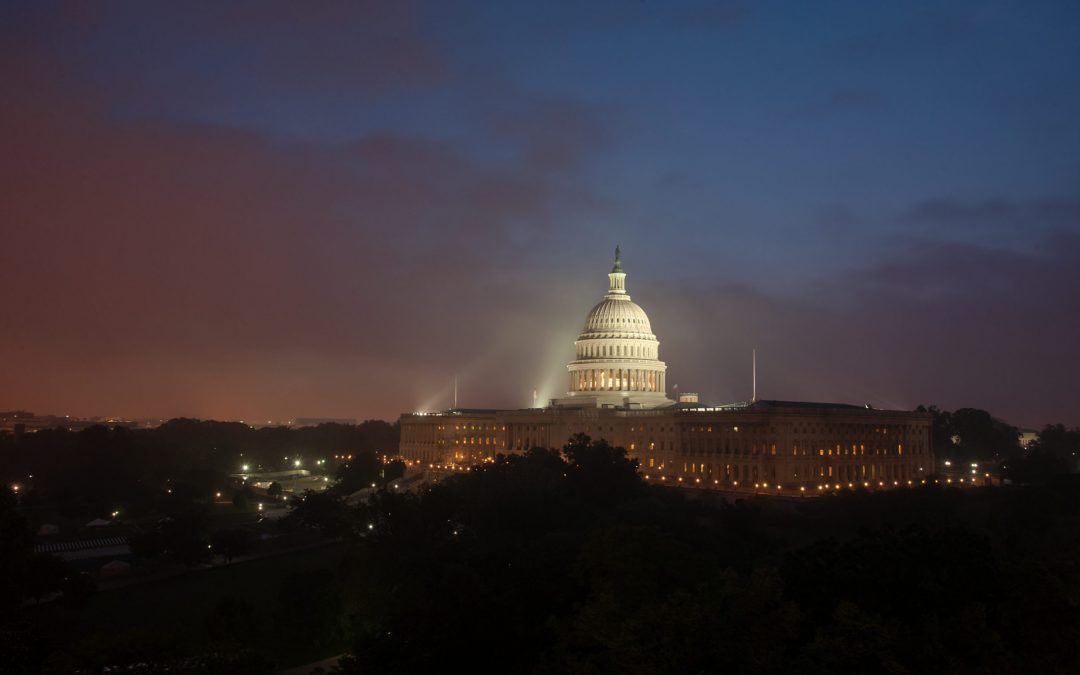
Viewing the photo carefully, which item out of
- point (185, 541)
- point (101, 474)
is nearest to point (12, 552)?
point (185, 541)

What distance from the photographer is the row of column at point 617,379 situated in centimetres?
16550

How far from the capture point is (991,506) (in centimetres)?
10444

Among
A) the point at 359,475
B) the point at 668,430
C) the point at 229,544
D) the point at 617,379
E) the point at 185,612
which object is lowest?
the point at 185,612

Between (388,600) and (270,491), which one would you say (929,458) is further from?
(388,600)

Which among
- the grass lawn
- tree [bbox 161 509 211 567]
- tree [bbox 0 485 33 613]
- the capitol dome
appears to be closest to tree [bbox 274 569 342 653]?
the grass lawn

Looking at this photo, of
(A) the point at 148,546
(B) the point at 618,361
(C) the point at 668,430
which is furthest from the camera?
(B) the point at 618,361

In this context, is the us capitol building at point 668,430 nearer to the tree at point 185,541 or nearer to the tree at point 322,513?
the tree at point 322,513

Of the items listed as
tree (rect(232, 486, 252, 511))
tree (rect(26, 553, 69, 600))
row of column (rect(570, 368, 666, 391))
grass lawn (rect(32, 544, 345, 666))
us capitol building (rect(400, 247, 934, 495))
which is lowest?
grass lawn (rect(32, 544, 345, 666))

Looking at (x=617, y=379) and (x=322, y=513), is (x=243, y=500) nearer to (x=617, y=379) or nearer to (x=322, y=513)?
(x=322, y=513)

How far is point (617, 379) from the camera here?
543ft

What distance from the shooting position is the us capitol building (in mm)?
120375

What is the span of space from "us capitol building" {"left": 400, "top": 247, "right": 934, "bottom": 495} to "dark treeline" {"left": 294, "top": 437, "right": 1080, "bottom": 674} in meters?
41.3

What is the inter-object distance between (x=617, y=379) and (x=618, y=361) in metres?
2.60

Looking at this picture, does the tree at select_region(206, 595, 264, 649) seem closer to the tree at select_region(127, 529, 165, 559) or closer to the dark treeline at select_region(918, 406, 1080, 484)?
the tree at select_region(127, 529, 165, 559)
